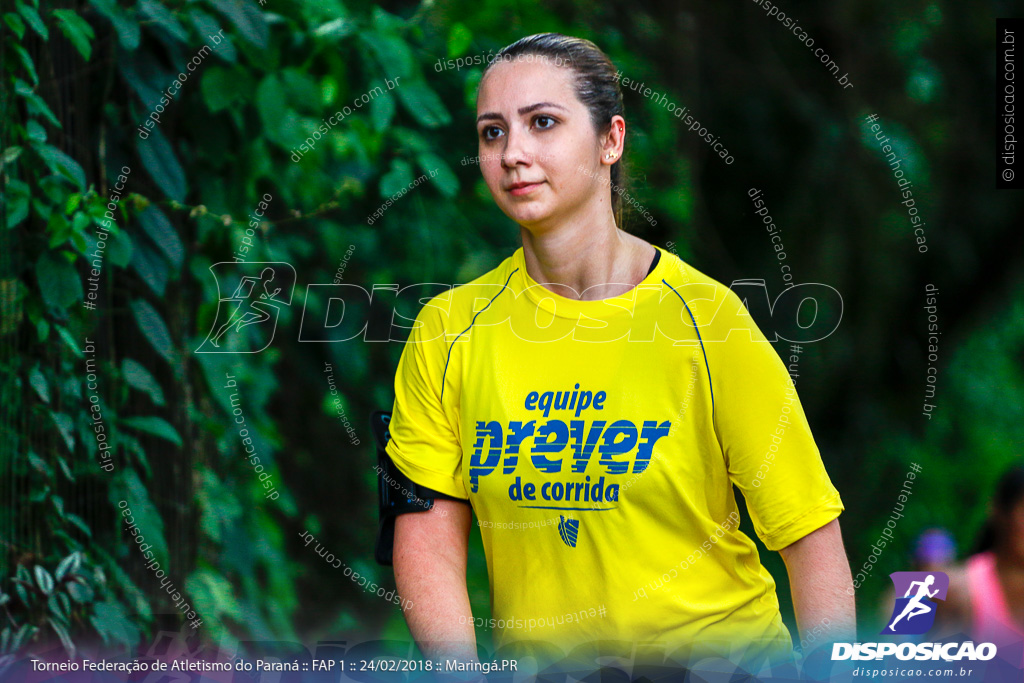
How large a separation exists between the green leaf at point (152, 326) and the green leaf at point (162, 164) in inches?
9.0

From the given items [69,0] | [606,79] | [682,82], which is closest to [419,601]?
[606,79]

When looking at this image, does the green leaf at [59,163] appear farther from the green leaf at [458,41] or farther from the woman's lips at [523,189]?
the woman's lips at [523,189]

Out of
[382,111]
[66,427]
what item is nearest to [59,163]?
[66,427]

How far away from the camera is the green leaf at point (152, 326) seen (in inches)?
71.0

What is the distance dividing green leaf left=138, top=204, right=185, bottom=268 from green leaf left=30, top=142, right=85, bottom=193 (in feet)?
0.43

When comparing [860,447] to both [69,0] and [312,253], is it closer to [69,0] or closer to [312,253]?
[312,253]

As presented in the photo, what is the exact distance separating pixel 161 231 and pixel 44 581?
2.37 ft

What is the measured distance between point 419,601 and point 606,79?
2.74ft

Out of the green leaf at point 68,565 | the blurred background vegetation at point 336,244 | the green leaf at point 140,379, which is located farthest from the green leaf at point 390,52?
the green leaf at point 68,565

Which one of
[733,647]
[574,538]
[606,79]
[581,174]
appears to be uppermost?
[606,79]

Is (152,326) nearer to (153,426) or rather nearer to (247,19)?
(153,426)

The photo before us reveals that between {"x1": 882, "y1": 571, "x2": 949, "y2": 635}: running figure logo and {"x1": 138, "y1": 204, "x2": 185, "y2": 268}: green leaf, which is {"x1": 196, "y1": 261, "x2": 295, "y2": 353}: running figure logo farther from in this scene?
{"x1": 882, "y1": 571, "x2": 949, "y2": 635}: running figure logo

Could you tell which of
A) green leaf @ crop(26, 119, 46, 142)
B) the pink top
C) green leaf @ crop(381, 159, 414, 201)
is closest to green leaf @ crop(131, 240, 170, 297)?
green leaf @ crop(26, 119, 46, 142)

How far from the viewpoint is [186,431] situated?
6.42 ft
